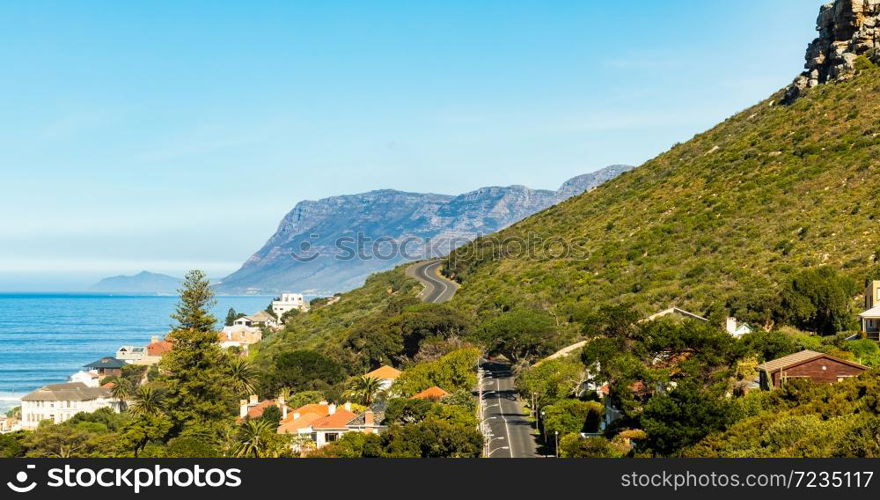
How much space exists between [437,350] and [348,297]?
184 feet

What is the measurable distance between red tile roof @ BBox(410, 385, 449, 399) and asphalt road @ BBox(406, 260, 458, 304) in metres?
33.6

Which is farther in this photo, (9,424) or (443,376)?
(9,424)

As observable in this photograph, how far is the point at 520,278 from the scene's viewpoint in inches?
3425

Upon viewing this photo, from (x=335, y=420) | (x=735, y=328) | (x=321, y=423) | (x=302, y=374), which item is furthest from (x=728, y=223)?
(x=321, y=423)

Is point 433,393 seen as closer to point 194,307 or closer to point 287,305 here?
point 194,307

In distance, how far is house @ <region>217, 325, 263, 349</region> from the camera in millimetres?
127525

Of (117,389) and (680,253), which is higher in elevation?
(680,253)

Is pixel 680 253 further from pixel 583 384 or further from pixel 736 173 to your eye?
pixel 583 384

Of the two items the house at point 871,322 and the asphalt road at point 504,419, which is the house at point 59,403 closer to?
the asphalt road at point 504,419

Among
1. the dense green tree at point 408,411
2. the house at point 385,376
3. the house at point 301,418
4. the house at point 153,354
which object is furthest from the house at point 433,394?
the house at point 153,354

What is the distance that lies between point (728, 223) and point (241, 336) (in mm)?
80278

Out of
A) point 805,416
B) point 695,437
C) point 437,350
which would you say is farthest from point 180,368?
point 805,416

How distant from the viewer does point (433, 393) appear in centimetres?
5559
